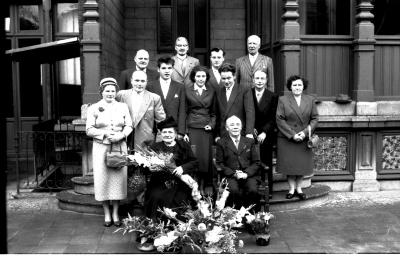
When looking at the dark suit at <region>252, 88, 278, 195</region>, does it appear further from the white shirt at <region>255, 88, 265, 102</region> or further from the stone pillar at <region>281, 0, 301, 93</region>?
the stone pillar at <region>281, 0, 301, 93</region>

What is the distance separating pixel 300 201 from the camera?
8359 millimetres

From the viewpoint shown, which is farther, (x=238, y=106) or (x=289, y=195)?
(x=289, y=195)

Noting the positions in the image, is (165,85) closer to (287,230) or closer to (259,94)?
(259,94)

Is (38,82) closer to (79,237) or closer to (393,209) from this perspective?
(79,237)

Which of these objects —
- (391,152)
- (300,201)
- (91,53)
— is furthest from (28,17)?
(391,152)

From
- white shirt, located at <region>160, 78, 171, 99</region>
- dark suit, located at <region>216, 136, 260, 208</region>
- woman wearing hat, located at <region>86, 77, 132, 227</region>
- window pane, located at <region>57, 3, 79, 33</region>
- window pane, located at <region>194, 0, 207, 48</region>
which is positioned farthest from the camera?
window pane, located at <region>57, 3, 79, 33</region>

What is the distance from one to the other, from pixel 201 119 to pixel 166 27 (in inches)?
226

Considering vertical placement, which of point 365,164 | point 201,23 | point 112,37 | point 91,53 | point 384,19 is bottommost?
point 365,164

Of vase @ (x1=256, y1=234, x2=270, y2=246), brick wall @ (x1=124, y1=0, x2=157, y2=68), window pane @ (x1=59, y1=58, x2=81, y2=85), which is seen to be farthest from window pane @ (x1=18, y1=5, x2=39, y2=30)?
vase @ (x1=256, y1=234, x2=270, y2=246)

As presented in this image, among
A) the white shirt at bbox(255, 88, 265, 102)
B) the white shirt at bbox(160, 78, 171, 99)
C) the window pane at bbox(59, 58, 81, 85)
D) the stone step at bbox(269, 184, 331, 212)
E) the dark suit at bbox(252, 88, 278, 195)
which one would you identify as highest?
the window pane at bbox(59, 58, 81, 85)

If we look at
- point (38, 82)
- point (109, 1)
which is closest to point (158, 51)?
point (109, 1)

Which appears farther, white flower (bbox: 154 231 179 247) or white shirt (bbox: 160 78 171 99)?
white shirt (bbox: 160 78 171 99)

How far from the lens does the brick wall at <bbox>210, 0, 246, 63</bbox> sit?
12789 mm

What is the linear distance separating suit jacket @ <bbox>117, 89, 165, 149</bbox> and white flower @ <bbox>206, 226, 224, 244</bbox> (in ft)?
7.09
